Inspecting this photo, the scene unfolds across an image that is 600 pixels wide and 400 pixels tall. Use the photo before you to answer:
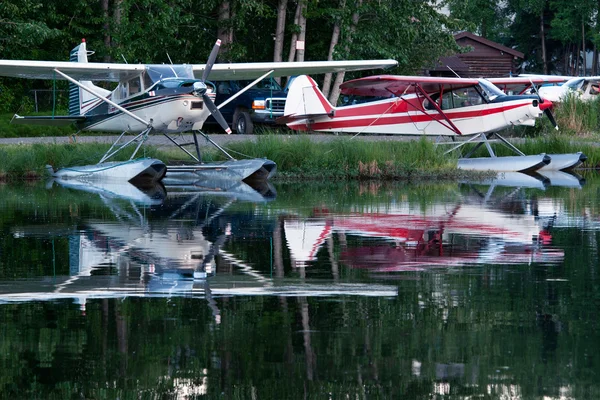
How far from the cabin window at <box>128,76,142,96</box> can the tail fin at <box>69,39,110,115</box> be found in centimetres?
201

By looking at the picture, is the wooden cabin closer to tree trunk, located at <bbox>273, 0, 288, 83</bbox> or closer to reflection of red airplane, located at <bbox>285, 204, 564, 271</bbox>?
tree trunk, located at <bbox>273, 0, 288, 83</bbox>

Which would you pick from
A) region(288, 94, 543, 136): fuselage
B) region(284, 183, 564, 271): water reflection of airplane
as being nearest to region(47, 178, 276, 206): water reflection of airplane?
region(284, 183, 564, 271): water reflection of airplane

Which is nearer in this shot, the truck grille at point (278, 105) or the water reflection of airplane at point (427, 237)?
Result: the water reflection of airplane at point (427, 237)

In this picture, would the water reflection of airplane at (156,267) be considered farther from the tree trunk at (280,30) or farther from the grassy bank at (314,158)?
the tree trunk at (280,30)

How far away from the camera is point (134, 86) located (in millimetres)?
20156

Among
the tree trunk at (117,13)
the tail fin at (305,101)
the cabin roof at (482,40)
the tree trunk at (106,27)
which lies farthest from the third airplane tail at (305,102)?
the cabin roof at (482,40)

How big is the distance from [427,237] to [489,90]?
13485 mm

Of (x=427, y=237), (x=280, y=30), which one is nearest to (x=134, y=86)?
(x=427, y=237)

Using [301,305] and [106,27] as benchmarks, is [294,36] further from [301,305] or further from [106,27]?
[301,305]

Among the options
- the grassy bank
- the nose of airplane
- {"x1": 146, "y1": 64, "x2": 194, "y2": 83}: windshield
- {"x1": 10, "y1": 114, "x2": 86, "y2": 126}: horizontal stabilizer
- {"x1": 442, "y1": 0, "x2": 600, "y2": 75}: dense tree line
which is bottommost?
the grassy bank

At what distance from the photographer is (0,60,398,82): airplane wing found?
1914cm

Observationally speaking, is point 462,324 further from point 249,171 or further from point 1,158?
point 1,158

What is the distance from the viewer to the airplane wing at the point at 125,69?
1914 centimetres

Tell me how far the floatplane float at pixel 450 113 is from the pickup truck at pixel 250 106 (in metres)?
4.21
